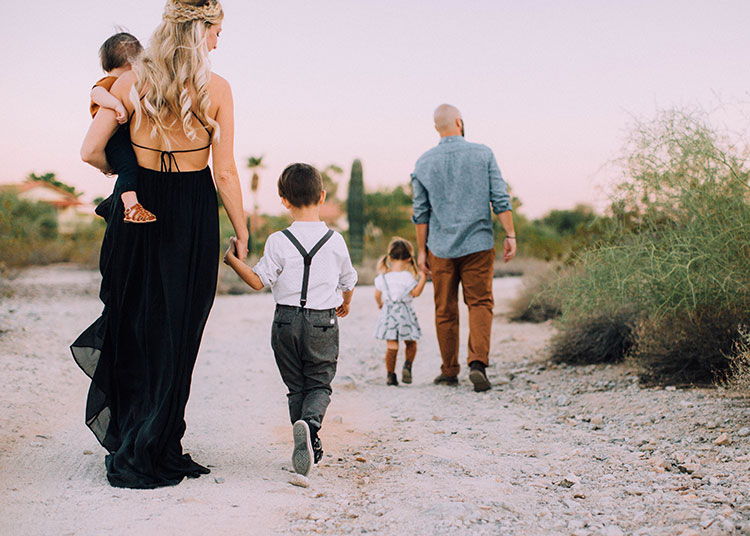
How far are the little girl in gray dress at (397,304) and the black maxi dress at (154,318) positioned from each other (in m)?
3.00

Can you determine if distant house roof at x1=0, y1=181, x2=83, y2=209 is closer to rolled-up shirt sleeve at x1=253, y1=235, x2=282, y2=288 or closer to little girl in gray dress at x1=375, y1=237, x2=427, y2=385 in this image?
little girl in gray dress at x1=375, y1=237, x2=427, y2=385

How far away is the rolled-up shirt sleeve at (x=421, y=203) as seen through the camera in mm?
6492

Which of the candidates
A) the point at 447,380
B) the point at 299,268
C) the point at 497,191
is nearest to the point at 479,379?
the point at 447,380

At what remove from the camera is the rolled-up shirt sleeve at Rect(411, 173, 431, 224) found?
6.49m

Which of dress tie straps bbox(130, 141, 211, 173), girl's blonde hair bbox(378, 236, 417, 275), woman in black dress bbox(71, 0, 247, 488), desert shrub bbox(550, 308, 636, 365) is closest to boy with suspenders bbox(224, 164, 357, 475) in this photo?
woman in black dress bbox(71, 0, 247, 488)

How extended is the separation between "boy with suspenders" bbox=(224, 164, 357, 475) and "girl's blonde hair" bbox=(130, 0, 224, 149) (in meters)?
0.71

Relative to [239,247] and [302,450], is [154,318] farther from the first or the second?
[302,450]

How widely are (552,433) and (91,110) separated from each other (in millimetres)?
3360

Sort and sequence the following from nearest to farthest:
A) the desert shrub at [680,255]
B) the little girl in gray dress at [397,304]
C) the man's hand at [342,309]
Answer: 1. the man's hand at [342,309]
2. the desert shrub at [680,255]
3. the little girl in gray dress at [397,304]

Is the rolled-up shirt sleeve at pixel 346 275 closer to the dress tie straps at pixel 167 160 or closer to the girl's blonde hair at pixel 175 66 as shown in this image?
the dress tie straps at pixel 167 160

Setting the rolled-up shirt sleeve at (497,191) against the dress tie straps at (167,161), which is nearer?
the dress tie straps at (167,161)

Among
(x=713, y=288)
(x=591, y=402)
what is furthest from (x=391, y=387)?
(x=713, y=288)

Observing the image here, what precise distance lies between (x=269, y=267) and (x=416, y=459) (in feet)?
4.44

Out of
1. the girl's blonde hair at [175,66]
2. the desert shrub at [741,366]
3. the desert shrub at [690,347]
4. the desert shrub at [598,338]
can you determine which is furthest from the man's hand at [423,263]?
the girl's blonde hair at [175,66]
